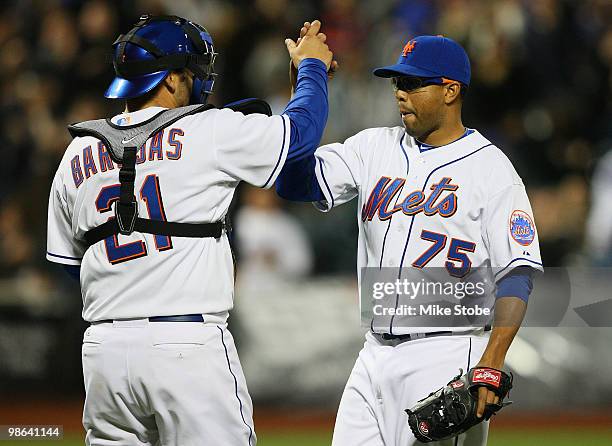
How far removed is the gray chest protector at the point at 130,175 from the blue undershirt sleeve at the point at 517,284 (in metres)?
1.03

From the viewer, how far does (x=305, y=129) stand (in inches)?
138

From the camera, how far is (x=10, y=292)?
8180mm

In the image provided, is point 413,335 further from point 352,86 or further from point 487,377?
point 352,86

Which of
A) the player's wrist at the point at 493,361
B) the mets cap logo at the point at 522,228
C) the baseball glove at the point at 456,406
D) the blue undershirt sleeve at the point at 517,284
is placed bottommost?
the baseball glove at the point at 456,406

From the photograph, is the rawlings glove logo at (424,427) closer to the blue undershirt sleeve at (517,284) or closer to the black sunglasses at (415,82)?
the blue undershirt sleeve at (517,284)

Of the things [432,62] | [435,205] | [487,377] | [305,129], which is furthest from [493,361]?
[432,62]

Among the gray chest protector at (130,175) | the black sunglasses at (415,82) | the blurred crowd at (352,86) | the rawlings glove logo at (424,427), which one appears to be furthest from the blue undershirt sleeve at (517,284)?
the blurred crowd at (352,86)

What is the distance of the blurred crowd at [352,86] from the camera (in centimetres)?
834

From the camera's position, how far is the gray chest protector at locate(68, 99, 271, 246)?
10.8ft

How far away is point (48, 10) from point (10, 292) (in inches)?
124

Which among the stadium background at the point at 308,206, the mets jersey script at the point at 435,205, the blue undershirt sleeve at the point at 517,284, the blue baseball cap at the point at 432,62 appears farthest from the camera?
the stadium background at the point at 308,206

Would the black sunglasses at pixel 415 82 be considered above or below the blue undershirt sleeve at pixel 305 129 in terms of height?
above

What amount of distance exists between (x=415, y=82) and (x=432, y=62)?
101 mm

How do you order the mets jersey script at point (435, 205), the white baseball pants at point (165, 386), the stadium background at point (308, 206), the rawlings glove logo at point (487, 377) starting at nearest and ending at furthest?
the white baseball pants at point (165, 386), the rawlings glove logo at point (487, 377), the mets jersey script at point (435, 205), the stadium background at point (308, 206)
